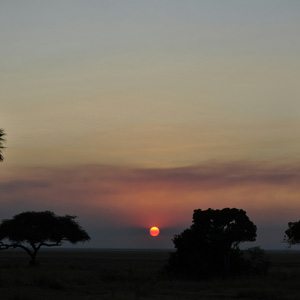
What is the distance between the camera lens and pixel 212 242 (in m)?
52.9

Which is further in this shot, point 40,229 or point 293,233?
point 40,229

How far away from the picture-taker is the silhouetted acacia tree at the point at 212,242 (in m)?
51.2

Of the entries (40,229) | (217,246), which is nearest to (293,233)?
(217,246)

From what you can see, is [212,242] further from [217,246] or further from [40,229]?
[40,229]

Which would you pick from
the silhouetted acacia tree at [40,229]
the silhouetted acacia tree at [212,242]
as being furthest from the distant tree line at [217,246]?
the silhouetted acacia tree at [40,229]

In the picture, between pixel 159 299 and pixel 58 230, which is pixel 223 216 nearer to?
pixel 159 299

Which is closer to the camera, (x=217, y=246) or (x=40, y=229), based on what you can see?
(x=217, y=246)

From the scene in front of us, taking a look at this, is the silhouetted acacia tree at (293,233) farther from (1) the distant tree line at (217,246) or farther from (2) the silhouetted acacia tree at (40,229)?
(2) the silhouetted acacia tree at (40,229)

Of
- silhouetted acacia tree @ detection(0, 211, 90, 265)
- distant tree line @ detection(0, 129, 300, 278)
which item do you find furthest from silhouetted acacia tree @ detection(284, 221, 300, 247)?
silhouetted acacia tree @ detection(0, 211, 90, 265)

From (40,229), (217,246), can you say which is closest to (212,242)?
(217,246)

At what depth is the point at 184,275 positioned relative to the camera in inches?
2073

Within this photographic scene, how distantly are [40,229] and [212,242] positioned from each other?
3117 centimetres

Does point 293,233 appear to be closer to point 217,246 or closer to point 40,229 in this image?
point 217,246

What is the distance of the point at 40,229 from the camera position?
75.8 meters
